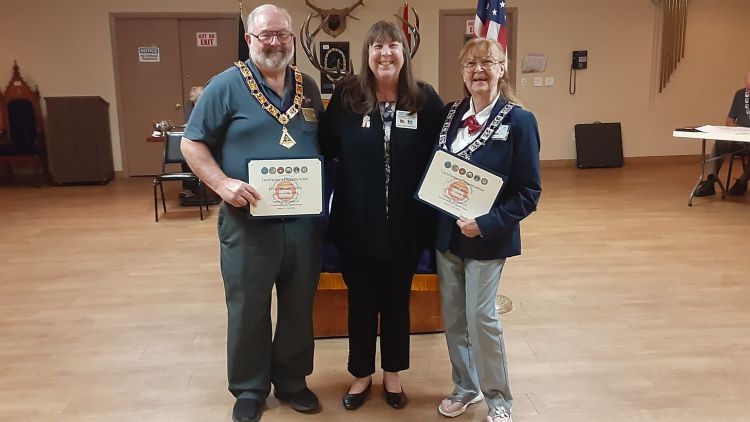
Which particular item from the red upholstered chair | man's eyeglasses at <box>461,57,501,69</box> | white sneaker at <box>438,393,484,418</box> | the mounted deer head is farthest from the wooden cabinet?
man's eyeglasses at <box>461,57,501,69</box>

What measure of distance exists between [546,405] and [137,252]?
336 cm

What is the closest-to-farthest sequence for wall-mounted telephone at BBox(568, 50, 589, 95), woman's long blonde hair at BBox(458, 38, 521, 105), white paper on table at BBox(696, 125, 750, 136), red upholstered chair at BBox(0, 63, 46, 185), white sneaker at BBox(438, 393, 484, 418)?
woman's long blonde hair at BBox(458, 38, 521, 105) < white sneaker at BBox(438, 393, 484, 418) < white paper on table at BBox(696, 125, 750, 136) < red upholstered chair at BBox(0, 63, 46, 185) < wall-mounted telephone at BBox(568, 50, 589, 95)

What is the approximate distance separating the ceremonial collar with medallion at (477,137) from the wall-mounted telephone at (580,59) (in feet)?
23.1

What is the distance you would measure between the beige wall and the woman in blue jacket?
636 cm

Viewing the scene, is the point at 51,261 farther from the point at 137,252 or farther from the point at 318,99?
the point at 318,99

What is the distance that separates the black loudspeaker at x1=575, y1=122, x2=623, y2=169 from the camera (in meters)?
8.54

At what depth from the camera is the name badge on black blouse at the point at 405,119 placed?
2.13 meters

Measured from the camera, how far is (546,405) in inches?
96.1

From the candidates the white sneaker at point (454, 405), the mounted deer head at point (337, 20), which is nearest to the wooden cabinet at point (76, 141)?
the mounted deer head at point (337, 20)

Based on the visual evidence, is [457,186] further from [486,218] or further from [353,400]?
[353,400]

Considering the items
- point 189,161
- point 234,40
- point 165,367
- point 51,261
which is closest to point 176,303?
point 165,367

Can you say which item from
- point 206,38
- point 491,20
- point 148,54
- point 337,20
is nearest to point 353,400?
point 491,20

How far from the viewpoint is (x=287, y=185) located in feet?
6.76

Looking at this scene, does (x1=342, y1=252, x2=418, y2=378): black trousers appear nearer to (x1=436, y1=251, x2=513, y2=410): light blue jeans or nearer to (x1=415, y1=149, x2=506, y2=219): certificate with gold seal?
(x1=436, y1=251, x2=513, y2=410): light blue jeans
